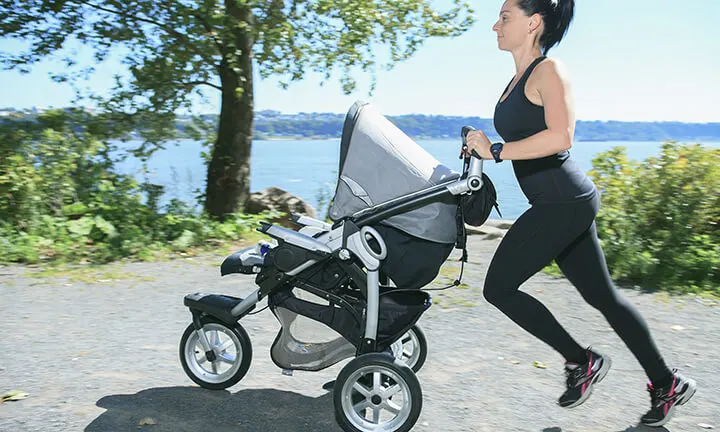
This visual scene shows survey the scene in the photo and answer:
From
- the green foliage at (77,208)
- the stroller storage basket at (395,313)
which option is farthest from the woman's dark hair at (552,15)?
the green foliage at (77,208)

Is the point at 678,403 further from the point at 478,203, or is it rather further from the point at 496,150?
the point at 496,150

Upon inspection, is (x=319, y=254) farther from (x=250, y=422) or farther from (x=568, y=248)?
(x=568, y=248)

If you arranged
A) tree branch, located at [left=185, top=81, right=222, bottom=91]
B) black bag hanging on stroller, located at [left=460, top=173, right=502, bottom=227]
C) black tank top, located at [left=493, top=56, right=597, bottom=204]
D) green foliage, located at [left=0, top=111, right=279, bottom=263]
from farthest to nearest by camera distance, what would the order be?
tree branch, located at [left=185, top=81, right=222, bottom=91] < green foliage, located at [left=0, top=111, right=279, bottom=263] < black bag hanging on stroller, located at [left=460, top=173, right=502, bottom=227] < black tank top, located at [left=493, top=56, right=597, bottom=204]

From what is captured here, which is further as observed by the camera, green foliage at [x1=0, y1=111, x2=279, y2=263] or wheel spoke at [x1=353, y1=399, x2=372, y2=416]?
green foliage at [x1=0, y1=111, x2=279, y2=263]

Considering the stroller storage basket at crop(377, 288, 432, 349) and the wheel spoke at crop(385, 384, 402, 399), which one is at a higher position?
the stroller storage basket at crop(377, 288, 432, 349)

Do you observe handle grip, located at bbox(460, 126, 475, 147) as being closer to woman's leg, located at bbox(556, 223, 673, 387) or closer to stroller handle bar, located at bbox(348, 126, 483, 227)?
stroller handle bar, located at bbox(348, 126, 483, 227)

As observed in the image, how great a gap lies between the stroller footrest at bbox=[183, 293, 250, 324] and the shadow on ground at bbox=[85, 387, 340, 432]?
0.45m

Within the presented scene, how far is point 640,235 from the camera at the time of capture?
7137mm

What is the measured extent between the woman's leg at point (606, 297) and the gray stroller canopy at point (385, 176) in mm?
615

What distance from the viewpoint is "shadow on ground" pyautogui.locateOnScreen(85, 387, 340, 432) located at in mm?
3572

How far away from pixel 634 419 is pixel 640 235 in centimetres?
373

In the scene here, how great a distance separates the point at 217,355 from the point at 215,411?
0.35m

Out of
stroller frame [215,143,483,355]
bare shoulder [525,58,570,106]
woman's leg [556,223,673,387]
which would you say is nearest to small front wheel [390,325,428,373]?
stroller frame [215,143,483,355]

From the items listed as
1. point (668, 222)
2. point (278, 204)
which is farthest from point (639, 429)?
point (278, 204)
